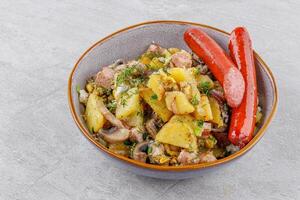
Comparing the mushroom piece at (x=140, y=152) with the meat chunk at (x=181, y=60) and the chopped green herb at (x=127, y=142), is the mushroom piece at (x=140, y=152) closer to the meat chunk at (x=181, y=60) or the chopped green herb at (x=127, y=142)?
the chopped green herb at (x=127, y=142)

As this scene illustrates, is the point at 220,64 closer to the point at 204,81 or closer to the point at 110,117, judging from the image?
the point at 204,81

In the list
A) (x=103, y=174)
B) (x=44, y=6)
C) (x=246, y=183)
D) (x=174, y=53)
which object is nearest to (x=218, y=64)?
(x=174, y=53)

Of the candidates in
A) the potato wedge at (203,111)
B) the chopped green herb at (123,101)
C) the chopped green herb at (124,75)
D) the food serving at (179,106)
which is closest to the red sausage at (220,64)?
the food serving at (179,106)

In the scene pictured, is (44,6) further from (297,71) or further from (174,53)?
(297,71)

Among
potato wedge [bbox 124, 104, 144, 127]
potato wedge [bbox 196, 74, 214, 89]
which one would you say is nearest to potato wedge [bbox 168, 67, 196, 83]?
potato wedge [bbox 196, 74, 214, 89]

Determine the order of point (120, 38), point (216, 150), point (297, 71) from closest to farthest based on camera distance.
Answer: point (216, 150), point (120, 38), point (297, 71)

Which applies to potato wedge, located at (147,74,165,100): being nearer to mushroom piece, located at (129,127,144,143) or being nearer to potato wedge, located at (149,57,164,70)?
mushroom piece, located at (129,127,144,143)
